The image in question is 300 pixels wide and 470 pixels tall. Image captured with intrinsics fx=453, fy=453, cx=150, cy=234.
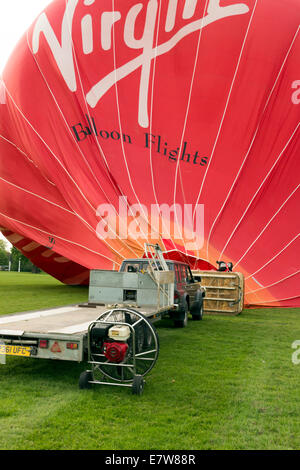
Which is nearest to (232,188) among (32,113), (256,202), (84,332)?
(256,202)

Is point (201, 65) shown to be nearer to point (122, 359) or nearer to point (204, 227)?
point (204, 227)

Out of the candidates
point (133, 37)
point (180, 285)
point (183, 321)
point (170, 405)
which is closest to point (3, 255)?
point (133, 37)

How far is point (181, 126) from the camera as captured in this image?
14.5m

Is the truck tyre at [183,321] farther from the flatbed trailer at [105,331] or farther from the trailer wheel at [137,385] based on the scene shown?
the trailer wheel at [137,385]

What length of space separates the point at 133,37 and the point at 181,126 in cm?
322

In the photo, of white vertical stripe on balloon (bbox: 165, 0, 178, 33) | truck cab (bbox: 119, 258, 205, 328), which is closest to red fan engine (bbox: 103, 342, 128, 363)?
truck cab (bbox: 119, 258, 205, 328)

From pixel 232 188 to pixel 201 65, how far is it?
3.98 meters

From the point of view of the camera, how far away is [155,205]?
14695 millimetres

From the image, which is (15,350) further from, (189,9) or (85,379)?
(189,9)

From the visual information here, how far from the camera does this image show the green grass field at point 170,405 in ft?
13.1

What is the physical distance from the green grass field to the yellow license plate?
0.45m

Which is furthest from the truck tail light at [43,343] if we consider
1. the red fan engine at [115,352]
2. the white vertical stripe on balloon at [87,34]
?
the white vertical stripe on balloon at [87,34]

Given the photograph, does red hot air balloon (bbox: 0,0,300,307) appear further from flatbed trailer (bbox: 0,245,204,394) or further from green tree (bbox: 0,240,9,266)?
green tree (bbox: 0,240,9,266)

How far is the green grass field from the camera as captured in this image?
3.99 metres
